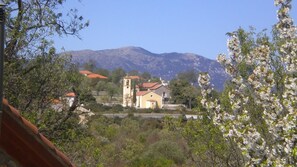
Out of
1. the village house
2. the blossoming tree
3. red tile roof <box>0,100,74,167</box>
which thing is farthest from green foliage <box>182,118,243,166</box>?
the village house

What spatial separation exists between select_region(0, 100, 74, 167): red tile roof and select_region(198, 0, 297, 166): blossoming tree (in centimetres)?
214

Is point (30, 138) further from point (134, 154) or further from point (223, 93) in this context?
point (134, 154)

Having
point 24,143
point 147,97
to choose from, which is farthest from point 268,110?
point 147,97

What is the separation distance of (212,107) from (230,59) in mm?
702

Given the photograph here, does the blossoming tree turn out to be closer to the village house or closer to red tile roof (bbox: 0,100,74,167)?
red tile roof (bbox: 0,100,74,167)

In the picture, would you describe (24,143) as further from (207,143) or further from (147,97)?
(147,97)

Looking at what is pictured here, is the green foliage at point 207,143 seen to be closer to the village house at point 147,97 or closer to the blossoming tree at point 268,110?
the blossoming tree at point 268,110

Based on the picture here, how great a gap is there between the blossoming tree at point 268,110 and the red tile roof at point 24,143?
2.14 meters

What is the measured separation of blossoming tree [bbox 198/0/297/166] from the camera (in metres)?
5.33

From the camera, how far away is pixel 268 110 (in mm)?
5699

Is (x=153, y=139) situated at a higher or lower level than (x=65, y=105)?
lower

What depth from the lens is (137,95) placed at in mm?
82938

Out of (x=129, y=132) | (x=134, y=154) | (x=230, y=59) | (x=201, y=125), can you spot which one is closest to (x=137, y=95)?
(x=129, y=132)

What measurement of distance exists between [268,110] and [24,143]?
109 inches
